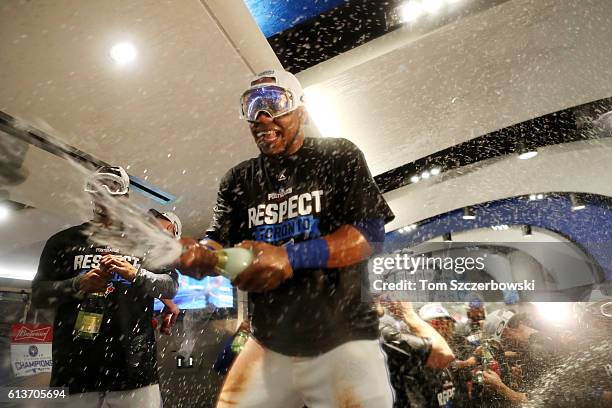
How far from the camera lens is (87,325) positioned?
2.44 m

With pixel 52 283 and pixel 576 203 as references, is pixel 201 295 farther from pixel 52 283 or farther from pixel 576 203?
pixel 576 203

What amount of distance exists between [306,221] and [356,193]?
0.68 ft

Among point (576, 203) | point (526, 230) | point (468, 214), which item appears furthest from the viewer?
point (468, 214)

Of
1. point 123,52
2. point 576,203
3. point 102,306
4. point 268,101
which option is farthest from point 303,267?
point 576,203

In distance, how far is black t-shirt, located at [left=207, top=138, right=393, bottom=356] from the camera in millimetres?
1368

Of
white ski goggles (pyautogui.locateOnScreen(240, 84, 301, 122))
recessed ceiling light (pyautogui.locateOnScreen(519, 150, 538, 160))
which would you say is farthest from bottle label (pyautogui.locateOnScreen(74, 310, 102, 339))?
recessed ceiling light (pyautogui.locateOnScreen(519, 150, 538, 160))

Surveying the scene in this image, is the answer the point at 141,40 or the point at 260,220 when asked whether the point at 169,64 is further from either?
the point at 260,220

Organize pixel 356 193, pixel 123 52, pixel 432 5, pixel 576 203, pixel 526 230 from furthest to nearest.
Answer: pixel 526 230 → pixel 576 203 → pixel 432 5 → pixel 123 52 → pixel 356 193

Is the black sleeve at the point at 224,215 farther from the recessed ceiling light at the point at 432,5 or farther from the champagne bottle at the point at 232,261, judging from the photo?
the recessed ceiling light at the point at 432,5

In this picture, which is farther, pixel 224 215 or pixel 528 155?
pixel 528 155

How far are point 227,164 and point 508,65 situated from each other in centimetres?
397

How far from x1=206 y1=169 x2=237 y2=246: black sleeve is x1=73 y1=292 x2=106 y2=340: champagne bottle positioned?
4.30 ft

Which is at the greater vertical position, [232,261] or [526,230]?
[526,230]

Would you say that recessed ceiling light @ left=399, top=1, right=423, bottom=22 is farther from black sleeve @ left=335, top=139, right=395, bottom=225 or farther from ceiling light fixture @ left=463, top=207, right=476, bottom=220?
ceiling light fixture @ left=463, top=207, right=476, bottom=220
